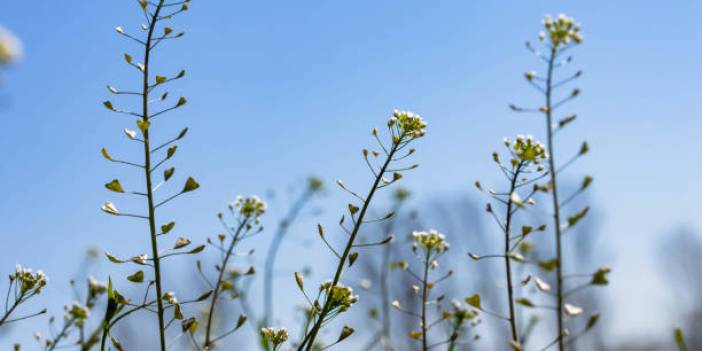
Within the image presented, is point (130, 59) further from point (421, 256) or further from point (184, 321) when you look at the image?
point (421, 256)

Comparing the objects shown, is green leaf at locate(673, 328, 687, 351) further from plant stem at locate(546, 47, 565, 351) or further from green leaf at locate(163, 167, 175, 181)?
green leaf at locate(163, 167, 175, 181)

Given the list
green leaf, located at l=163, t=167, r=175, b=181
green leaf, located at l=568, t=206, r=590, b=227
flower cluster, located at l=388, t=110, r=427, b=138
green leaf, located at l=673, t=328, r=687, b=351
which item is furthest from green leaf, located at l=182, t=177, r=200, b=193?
green leaf, located at l=673, t=328, r=687, b=351

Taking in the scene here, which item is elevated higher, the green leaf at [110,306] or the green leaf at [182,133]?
the green leaf at [182,133]

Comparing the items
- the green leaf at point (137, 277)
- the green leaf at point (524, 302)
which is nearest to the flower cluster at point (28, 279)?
the green leaf at point (137, 277)

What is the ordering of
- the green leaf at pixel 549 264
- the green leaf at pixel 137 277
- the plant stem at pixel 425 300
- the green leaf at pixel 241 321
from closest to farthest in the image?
the green leaf at pixel 549 264
the green leaf at pixel 137 277
the green leaf at pixel 241 321
the plant stem at pixel 425 300

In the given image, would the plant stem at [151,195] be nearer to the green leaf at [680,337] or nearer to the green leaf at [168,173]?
the green leaf at [168,173]

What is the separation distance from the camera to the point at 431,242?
320 cm

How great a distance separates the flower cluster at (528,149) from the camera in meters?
2.45

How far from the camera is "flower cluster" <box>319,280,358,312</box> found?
226 centimetres

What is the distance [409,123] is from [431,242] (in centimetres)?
78

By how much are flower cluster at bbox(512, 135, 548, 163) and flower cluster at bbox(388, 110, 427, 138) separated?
1.25 ft

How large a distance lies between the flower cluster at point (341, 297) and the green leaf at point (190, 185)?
0.67 meters

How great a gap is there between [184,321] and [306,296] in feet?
1.47

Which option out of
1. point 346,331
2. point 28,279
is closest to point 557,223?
point 346,331
